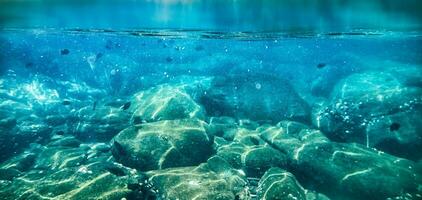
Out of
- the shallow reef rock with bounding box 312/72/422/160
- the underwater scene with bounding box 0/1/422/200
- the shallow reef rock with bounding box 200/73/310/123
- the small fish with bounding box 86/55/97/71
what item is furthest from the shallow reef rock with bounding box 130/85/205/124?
the small fish with bounding box 86/55/97/71

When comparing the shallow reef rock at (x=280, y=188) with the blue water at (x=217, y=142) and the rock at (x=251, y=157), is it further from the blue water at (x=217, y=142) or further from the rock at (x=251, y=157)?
the rock at (x=251, y=157)

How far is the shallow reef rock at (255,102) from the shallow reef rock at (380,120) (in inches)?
50.7

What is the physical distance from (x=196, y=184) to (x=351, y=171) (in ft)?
14.8

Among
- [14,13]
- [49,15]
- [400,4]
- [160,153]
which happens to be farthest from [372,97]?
[14,13]

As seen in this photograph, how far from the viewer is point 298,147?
9070 mm

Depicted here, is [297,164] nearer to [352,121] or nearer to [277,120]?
[352,121]

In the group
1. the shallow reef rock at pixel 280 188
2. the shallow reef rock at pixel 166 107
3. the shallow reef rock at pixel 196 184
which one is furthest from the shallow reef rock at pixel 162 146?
the shallow reef rock at pixel 166 107

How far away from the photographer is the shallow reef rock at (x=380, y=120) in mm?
10469

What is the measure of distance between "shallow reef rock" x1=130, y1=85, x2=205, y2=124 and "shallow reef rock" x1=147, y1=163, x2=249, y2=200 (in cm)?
453

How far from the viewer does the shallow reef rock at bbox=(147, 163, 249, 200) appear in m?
6.29

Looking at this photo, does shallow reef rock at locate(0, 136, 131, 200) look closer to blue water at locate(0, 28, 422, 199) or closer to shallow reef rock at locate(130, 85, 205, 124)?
blue water at locate(0, 28, 422, 199)

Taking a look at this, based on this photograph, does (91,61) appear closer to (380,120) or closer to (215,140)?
(215,140)

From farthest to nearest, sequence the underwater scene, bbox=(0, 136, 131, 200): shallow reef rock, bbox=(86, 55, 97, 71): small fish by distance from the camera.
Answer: bbox=(86, 55, 97, 71): small fish, the underwater scene, bbox=(0, 136, 131, 200): shallow reef rock

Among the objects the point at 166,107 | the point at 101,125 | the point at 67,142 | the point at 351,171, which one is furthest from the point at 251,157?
the point at 67,142
